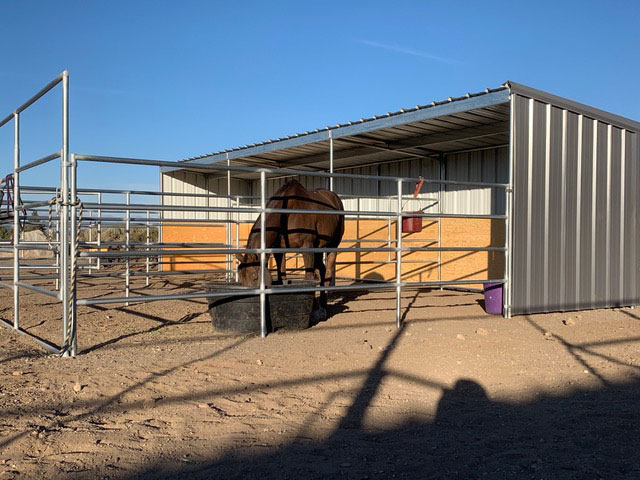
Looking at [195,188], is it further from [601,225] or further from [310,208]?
[601,225]

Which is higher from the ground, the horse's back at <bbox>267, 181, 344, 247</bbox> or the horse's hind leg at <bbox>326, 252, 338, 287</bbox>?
the horse's back at <bbox>267, 181, 344, 247</bbox>

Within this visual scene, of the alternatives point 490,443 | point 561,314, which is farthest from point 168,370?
point 561,314

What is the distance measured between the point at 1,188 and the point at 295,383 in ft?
15.2

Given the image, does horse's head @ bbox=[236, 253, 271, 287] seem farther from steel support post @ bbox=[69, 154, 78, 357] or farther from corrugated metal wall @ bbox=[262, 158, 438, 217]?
corrugated metal wall @ bbox=[262, 158, 438, 217]

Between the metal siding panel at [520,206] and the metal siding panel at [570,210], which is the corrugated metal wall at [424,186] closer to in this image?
the metal siding panel at [520,206]

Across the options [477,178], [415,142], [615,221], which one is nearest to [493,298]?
[615,221]

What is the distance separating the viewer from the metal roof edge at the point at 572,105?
24.2 ft

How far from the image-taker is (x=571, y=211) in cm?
812

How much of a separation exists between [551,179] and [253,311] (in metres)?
4.29

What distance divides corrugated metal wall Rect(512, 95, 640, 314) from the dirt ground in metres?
1.39

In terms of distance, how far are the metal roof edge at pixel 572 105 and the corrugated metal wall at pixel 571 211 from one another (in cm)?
6

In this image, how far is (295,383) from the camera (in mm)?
4207

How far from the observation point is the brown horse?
21.2ft

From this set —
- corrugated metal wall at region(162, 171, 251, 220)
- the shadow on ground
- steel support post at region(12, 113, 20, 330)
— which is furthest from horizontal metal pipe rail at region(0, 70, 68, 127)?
corrugated metal wall at region(162, 171, 251, 220)
